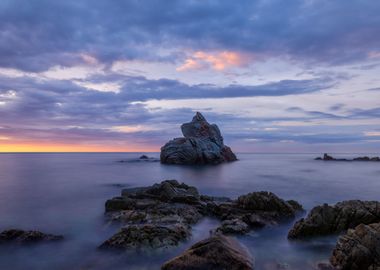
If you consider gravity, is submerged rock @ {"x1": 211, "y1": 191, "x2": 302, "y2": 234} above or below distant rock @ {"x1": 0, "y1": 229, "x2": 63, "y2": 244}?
above

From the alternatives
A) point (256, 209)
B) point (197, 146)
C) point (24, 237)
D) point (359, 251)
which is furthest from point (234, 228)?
point (197, 146)

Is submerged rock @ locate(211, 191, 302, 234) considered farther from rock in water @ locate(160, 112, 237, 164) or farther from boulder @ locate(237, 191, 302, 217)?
rock in water @ locate(160, 112, 237, 164)

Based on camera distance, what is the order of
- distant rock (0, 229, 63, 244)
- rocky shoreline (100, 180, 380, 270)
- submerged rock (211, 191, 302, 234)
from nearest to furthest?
rocky shoreline (100, 180, 380, 270) < distant rock (0, 229, 63, 244) < submerged rock (211, 191, 302, 234)

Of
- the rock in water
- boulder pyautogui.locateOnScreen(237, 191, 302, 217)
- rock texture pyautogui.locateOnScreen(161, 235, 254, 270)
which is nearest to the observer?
rock texture pyautogui.locateOnScreen(161, 235, 254, 270)

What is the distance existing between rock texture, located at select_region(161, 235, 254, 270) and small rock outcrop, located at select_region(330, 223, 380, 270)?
11.2ft

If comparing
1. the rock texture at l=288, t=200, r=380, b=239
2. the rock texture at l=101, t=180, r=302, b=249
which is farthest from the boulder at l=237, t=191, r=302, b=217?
the rock texture at l=288, t=200, r=380, b=239

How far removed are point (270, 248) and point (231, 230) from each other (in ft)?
9.39

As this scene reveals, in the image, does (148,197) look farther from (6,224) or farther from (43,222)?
(6,224)

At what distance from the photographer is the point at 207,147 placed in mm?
101938

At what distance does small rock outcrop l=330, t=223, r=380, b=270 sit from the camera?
39.2 ft

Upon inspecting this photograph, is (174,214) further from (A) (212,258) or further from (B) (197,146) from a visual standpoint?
(B) (197,146)

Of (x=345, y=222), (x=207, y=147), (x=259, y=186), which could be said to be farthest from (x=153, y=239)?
(x=207, y=147)

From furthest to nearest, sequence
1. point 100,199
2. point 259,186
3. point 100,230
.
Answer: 1. point 259,186
2. point 100,199
3. point 100,230

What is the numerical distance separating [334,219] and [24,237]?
16.4m
